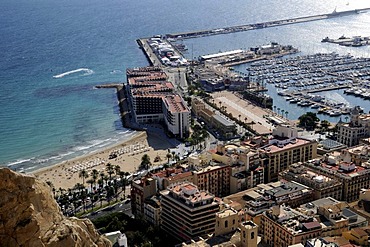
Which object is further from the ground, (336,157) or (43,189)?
(43,189)

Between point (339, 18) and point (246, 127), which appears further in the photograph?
point (339, 18)

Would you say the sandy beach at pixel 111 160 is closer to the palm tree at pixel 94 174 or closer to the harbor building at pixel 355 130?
Answer: the palm tree at pixel 94 174

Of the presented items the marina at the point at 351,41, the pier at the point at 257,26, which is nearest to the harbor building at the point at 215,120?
the marina at the point at 351,41

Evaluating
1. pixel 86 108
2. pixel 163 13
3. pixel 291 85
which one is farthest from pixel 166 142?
pixel 163 13

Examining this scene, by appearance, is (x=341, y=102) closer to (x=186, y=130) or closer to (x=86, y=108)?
(x=186, y=130)

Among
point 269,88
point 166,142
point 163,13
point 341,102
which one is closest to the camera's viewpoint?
point 166,142

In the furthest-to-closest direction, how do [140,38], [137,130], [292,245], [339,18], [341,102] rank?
[339,18] < [140,38] < [341,102] < [137,130] < [292,245]

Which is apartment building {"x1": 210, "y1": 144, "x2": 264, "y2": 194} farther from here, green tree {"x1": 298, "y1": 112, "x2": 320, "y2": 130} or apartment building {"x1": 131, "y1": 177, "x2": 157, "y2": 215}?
green tree {"x1": 298, "y1": 112, "x2": 320, "y2": 130}

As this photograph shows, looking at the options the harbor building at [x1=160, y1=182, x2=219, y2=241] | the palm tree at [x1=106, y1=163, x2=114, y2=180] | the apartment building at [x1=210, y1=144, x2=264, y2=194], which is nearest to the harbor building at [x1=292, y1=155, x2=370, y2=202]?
the apartment building at [x1=210, y1=144, x2=264, y2=194]
